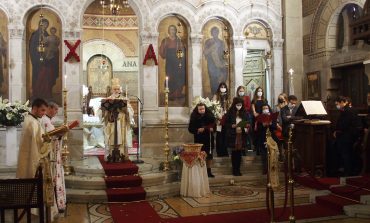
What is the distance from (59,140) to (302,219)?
4179 millimetres

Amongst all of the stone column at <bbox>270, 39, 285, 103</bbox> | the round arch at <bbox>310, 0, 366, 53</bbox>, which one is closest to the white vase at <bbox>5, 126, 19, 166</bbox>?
the stone column at <bbox>270, 39, 285, 103</bbox>

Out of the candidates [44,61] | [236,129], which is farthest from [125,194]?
[44,61]

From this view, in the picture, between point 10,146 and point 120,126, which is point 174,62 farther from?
point 10,146

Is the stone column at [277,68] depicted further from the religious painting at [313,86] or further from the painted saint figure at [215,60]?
the painted saint figure at [215,60]

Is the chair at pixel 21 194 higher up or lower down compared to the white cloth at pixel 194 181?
higher up

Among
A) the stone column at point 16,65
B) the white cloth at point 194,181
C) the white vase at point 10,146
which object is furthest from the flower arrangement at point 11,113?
the white cloth at point 194,181

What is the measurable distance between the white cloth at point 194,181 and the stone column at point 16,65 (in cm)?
598

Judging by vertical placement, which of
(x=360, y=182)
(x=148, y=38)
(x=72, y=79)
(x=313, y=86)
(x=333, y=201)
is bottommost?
(x=333, y=201)

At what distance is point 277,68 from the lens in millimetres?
14094

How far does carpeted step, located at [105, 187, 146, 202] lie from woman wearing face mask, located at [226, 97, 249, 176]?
Answer: 96.2 inches

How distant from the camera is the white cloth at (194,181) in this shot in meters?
8.48

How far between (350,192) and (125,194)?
13.7ft

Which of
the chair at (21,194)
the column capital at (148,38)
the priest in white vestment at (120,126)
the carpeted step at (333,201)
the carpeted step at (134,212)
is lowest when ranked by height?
the carpeted step at (134,212)

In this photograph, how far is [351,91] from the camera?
41.1 ft
